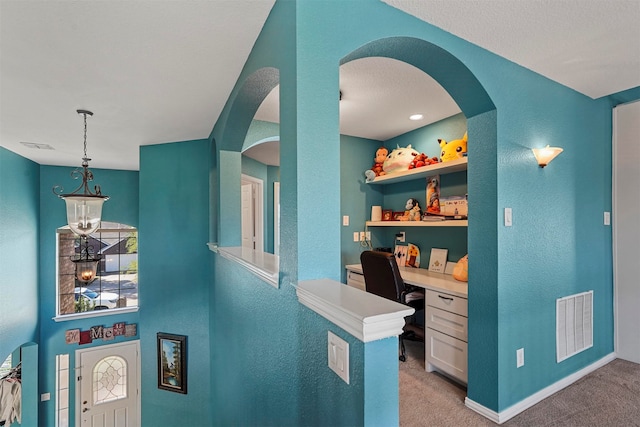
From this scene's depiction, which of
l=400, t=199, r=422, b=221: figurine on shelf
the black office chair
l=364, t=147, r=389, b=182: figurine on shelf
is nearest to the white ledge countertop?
the black office chair

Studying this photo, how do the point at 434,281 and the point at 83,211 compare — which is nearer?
the point at 83,211

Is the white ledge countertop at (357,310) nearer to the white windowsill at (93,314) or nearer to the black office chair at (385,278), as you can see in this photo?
the black office chair at (385,278)

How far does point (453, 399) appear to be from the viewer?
7.01ft

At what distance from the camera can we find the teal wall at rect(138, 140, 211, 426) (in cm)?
369

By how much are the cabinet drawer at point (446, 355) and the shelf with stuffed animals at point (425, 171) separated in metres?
1.38

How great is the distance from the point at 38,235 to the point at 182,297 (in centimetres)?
309

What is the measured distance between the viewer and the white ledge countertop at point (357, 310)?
31.6 inches

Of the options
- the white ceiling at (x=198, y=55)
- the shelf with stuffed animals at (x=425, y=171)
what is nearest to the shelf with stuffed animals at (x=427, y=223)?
the shelf with stuffed animals at (x=425, y=171)

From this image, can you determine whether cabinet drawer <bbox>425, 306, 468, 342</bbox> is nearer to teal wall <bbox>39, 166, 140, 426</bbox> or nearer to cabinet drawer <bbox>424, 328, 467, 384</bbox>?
cabinet drawer <bbox>424, 328, 467, 384</bbox>

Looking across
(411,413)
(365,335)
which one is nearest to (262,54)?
(365,335)

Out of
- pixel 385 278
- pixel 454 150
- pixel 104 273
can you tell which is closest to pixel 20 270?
pixel 104 273

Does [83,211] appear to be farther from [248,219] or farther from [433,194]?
[433,194]

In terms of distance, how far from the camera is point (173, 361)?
12.2ft

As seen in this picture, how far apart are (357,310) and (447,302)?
5.76 ft
